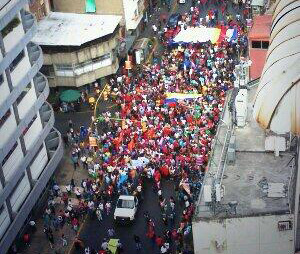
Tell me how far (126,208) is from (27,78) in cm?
1222

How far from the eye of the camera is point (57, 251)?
4991 centimetres

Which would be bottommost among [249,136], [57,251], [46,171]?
[57,251]

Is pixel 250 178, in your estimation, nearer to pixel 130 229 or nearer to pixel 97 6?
pixel 130 229

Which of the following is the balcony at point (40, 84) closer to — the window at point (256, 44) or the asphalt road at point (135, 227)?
the asphalt road at point (135, 227)

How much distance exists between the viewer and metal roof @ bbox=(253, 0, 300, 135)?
92.7 ft

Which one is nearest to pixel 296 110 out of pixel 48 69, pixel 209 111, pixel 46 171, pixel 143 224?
pixel 143 224

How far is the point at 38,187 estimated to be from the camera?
5178 cm

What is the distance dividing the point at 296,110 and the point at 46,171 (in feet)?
95.1

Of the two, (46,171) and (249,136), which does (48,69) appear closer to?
(46,171)

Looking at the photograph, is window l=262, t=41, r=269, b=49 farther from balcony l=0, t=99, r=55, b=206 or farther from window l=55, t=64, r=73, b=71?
window l=55, t=64, r=73, b=71

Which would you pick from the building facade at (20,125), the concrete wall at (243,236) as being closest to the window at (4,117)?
the building facade at (20,125)

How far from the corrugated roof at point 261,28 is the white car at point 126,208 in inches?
693

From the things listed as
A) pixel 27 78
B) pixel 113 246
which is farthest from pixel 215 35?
pixel 113 246

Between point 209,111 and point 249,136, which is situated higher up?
Result: point 249,136
